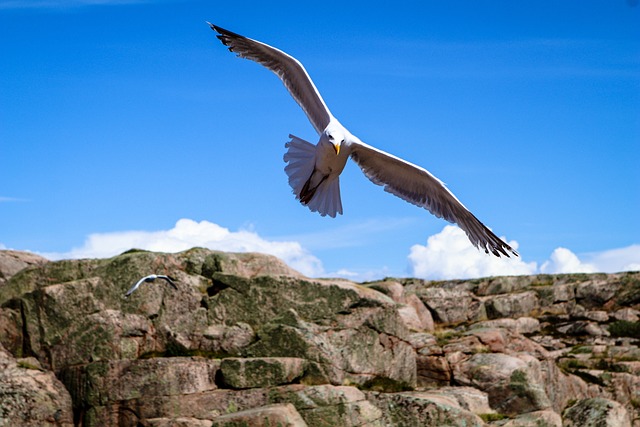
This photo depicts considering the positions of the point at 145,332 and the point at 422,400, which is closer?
the point at 422,400

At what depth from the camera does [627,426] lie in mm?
22953

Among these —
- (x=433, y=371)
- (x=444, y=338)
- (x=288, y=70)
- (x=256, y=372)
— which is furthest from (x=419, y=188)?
(x=444, y=338)

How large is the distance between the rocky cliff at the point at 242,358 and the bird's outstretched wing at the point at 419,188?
15.4 ft

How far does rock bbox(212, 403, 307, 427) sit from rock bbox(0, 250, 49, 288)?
13.3 m

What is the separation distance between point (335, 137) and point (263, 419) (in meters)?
5.71

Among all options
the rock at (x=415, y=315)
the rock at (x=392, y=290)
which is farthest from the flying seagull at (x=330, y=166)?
the rock at (x=392, y=290)

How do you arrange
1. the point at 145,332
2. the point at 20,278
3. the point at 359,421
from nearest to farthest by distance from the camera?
1. the point at 359,421
2. the point at 145,332
3. the point at 20,278

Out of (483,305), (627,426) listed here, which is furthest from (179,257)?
(483,305)

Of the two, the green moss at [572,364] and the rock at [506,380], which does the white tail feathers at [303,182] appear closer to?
the rock at [506,380]

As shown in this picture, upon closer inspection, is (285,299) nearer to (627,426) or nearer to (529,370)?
(529,370)

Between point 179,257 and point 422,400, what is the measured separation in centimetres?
909

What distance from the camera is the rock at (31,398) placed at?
19516mm

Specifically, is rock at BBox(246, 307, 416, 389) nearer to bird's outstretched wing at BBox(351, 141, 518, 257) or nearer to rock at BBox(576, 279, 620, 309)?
bird's outstretched wing at BBox(351, 141, 518, 257)

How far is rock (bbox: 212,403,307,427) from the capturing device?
659 inches
